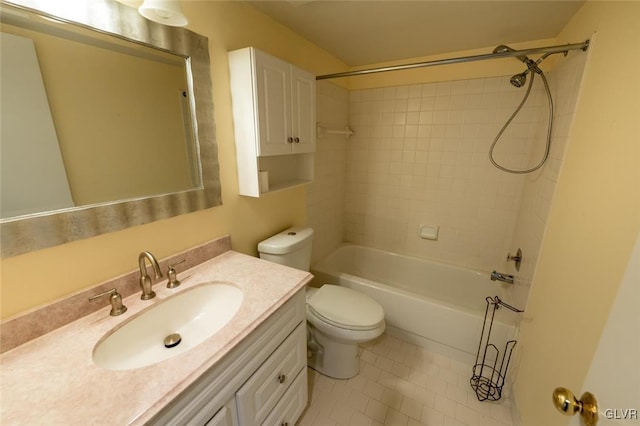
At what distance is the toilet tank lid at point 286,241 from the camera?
150cm

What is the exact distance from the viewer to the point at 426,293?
8.02ft

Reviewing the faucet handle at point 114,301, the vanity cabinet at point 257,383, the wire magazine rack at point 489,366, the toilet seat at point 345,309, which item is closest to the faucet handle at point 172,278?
the faucet handle at point 114,301

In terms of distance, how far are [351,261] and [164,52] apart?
90.1 inches

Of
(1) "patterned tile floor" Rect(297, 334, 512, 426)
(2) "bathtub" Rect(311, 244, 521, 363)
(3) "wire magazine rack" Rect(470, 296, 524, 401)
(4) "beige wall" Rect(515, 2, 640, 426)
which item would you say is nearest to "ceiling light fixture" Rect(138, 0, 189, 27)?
(4) "beige wall" Rect(515, 2, 640, 426)

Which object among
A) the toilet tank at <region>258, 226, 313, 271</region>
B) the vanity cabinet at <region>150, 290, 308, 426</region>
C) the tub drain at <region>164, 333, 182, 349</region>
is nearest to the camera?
the vanity cabinet at <region>150, 290, 308, 426</region>

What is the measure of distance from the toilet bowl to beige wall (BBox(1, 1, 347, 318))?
561 mm

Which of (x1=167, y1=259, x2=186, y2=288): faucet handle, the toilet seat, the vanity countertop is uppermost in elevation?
(x1=167, y1=259, x2=186, y2=288): faucet handle

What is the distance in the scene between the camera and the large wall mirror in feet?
2.39

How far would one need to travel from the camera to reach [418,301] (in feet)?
5.95

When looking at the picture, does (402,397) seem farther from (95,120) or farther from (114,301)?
(95,120)

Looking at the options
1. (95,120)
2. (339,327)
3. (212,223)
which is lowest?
(339,327)

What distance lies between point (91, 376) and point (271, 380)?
22.8 inches

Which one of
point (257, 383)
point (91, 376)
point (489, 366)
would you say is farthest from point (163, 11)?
point (489, 366)

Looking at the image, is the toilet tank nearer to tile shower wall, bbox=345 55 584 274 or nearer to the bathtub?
the bathtub
